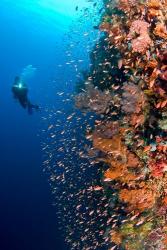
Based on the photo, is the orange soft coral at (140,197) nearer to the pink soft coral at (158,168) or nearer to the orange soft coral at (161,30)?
the pink soft coral at (158,168)

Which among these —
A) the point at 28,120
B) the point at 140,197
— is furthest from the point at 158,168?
the point at 28,120

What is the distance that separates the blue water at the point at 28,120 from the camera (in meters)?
18.8

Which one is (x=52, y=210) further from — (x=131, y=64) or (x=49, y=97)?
(x=49, y=97)

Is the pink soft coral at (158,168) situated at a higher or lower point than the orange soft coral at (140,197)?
higher

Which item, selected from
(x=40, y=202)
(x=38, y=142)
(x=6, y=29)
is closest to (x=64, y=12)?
(x=6, y=29)

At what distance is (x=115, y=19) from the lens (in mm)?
6875

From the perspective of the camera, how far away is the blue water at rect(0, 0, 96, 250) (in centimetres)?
1877

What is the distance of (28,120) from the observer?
34438 millimetres

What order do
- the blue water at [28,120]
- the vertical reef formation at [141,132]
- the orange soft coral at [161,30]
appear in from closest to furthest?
the orange soft coral at [161,30], the vertical reef formation at [141,132], the blue water at [28,120]

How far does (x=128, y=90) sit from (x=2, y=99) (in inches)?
1352

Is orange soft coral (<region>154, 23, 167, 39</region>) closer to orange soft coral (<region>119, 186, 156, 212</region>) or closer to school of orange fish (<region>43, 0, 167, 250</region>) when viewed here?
school of orange fish (<region>43, 0, 167, 250</region>)

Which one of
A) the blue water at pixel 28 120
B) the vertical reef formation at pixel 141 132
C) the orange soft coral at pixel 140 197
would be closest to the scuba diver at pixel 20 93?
the vertical reef formation at pixel 141 132

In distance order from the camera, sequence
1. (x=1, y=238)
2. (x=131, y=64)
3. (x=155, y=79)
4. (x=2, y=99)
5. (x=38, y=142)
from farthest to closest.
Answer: (x=2, y=99), (x=38, y=142), (x=1, y=238), (x=131, y=64), (x=155, y=79)

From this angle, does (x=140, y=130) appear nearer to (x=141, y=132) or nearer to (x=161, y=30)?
(x=141, y=132)
